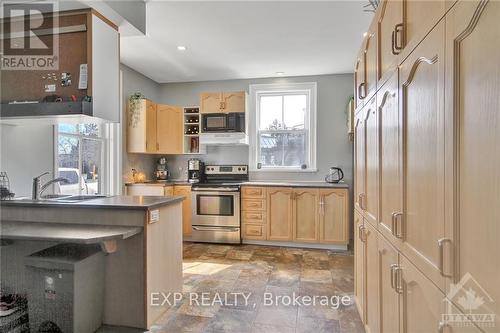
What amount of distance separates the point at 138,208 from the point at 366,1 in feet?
8.63

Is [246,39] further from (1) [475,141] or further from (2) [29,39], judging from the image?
(1) [475,141]

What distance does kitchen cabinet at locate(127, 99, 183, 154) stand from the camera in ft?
14.2

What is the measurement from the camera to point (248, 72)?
182 inches

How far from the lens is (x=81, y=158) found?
3617mm

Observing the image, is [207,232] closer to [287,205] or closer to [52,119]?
[287,205]

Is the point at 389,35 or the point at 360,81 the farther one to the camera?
the point at 360,81

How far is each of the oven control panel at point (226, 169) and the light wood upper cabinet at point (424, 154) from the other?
12.7ft

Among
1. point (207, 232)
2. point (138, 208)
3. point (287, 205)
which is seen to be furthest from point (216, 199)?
point (138, 208)

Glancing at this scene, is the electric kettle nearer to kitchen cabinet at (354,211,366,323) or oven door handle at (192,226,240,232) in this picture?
oven door handle at (192,226,240,232)

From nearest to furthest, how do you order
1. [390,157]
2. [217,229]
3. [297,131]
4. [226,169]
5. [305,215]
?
[390,157] → [305,215] → [217,229] → [297,131] → [226,169]

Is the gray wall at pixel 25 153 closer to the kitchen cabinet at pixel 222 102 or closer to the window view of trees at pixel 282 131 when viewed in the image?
the kitchen cabinet at pixel 222 102

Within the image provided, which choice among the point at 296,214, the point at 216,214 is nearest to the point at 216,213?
the point at 216,214

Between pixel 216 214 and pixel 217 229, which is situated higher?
pixel 216 214

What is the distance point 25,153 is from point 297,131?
3.69 m
